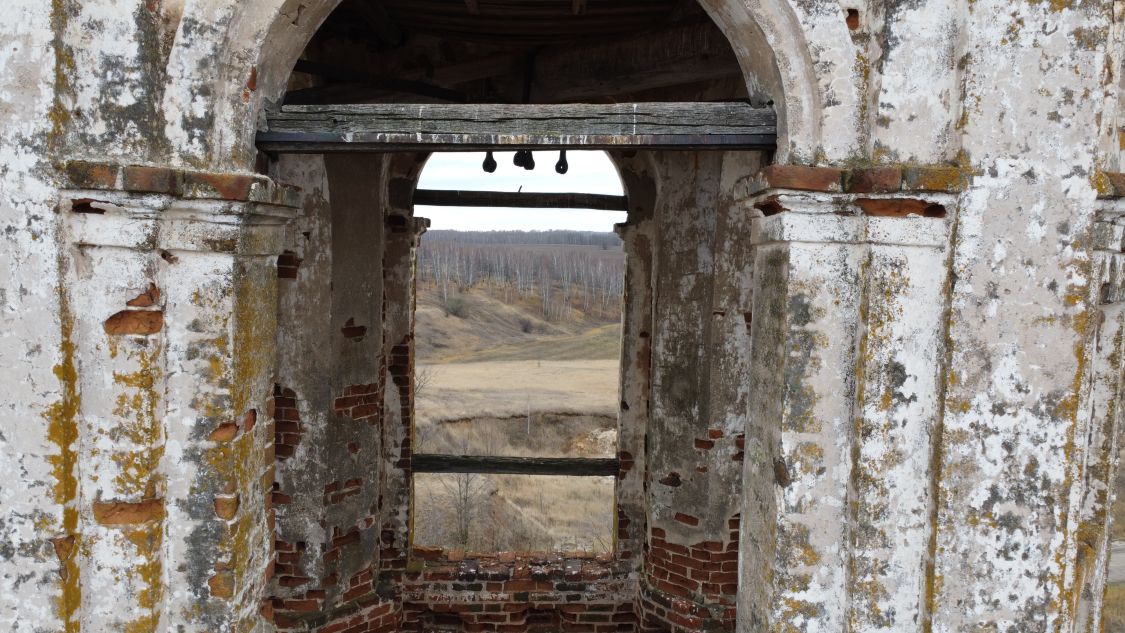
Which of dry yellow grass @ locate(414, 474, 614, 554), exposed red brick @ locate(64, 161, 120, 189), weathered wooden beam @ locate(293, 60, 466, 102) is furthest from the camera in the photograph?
dry yellow grass @ locate(414, 474, 614, 554)

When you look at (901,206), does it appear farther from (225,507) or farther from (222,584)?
(222,584)

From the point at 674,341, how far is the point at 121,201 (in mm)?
3520

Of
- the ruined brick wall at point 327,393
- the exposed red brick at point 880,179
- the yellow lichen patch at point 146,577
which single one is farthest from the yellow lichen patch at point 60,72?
the exposed red brick at point 880,179

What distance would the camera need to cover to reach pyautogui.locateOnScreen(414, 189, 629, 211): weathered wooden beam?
6.24 meters

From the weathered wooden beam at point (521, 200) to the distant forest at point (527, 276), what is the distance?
85.8 feet

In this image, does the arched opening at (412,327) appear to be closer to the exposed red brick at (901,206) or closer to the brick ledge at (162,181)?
→ the exposed red brick at (901,206)

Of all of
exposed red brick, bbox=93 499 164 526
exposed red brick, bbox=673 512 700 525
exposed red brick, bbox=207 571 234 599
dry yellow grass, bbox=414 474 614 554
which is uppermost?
exposed red brick, bbox=93 499 164 526

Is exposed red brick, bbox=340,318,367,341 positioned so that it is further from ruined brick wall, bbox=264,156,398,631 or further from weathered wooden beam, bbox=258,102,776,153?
weathered wooden beam, bbox=258,102,776,153

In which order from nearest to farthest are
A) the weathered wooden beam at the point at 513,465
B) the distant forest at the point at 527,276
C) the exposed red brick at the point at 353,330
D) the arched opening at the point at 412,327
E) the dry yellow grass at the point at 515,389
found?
the arched opening at the point at 412,327 < the exposed red brick at the point at 353,330 < the weathered wooden beam at the point at 513,465 < the dry yellow grass at the point at 515,389 < the distant forest at the point at 527,276

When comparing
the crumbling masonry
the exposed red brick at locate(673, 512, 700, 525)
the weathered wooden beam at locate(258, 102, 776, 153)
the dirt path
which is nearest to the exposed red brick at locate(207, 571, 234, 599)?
the crumbling masonry

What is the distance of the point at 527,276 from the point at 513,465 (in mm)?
40346

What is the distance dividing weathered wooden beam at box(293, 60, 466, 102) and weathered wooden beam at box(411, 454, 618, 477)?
278cm

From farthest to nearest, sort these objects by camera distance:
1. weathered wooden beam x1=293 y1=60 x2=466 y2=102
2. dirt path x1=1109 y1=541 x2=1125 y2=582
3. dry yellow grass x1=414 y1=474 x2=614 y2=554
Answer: dry yellow grass x1=414 y1=474 x2=614 y2=554 < dirt path x1=1109 y1=541 x2=1125 y2=582 < weathered wooden beam x1=293 y1=60 x2=466 y2=102

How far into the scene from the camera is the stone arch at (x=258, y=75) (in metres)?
2.48
